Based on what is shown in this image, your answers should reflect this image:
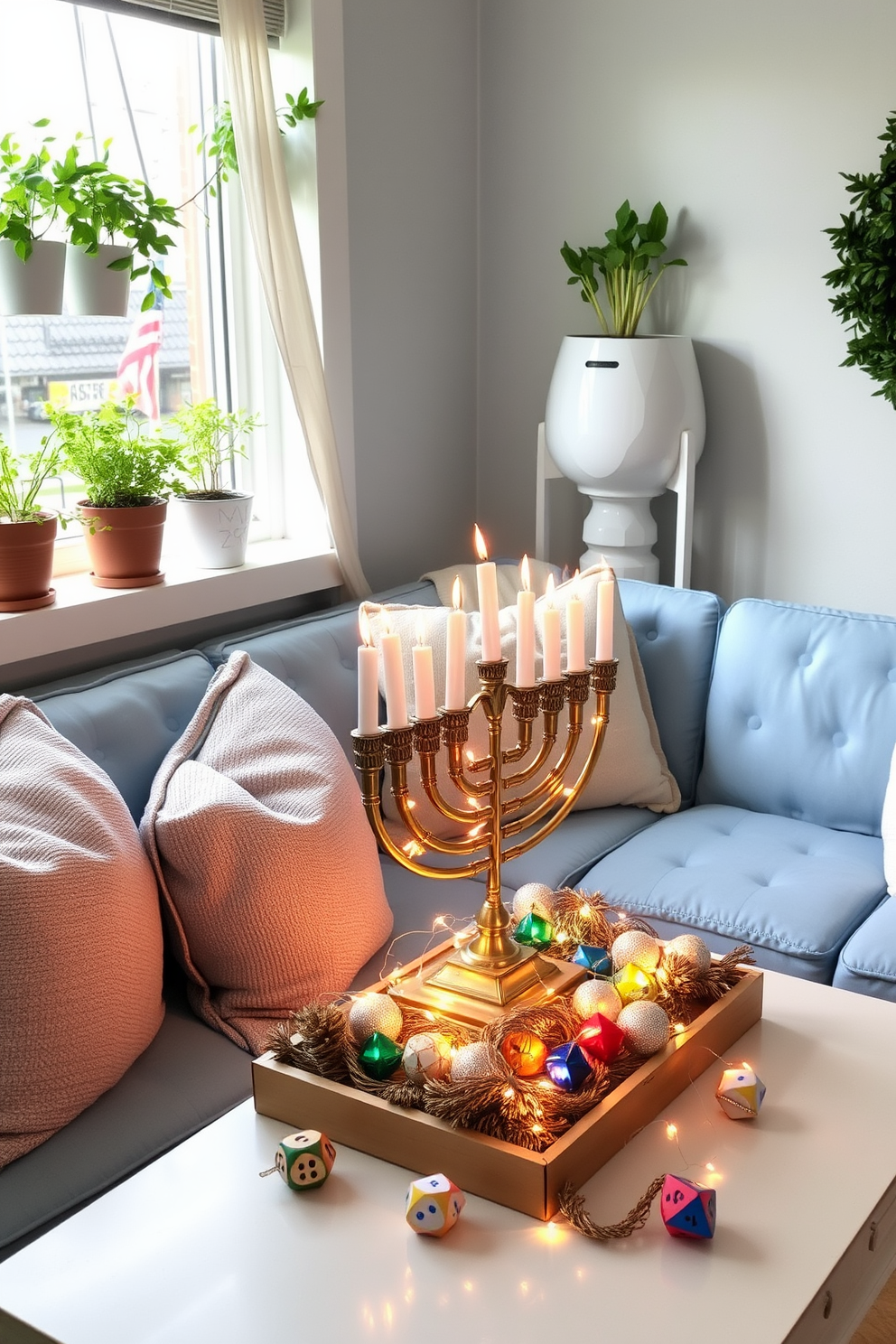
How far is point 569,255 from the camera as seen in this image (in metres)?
2.94

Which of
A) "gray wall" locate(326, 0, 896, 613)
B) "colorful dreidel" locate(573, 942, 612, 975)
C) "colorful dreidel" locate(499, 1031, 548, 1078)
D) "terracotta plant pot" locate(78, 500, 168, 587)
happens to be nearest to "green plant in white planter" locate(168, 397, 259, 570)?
"terracotta plant pot" locate(78, 500, 168, 587)

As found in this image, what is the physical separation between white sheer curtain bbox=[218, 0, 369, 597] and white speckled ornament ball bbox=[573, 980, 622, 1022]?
157 cm

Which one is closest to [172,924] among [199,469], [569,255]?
[199,469]

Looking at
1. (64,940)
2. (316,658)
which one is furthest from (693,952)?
(316,658)

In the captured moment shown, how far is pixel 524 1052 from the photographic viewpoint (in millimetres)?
1278

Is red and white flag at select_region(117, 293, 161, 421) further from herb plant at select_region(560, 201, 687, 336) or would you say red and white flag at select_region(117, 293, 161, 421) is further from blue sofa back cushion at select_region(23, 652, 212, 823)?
herb plant at select_region(560, 201, 687, 336)

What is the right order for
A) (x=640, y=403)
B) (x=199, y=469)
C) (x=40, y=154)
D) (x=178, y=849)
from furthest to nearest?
(x=640, y=403), (x=199, y=469), (x=40, y=154), (x=178, y=849)

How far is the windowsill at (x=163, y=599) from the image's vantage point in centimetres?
213

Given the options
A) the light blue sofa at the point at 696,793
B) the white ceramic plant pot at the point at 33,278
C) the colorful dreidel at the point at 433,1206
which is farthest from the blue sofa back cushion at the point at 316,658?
the colorful dreidel at the point at 433,1206

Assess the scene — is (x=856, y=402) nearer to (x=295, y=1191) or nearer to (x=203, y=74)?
(x=203, y=74)

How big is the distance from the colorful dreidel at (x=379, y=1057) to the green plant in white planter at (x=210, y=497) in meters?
1.37

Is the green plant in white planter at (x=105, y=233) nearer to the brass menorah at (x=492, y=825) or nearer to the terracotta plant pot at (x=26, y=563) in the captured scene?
the terracotta plant pot at (x=26, y=563)

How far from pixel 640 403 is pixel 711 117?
677mm

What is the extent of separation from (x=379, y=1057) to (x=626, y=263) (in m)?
2.12
